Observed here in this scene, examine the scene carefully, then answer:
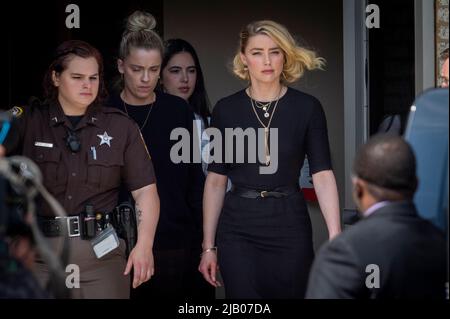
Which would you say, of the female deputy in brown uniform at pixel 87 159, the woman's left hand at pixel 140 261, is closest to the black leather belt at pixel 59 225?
the female deputy in brown uniform at pixel 87 159

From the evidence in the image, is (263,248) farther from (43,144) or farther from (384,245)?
(384,245)

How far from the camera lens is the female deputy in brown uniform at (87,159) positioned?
190 inches

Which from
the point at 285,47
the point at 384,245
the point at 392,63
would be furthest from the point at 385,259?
the point at 392,63

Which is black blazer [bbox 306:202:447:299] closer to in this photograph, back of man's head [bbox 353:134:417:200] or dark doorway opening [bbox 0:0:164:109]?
back of man's head [bbox 353:134:417:200]

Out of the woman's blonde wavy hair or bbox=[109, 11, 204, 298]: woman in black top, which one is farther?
bbox=[109, 11, 204, 298]: woman in black top

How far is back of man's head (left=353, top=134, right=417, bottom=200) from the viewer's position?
3.46 metres

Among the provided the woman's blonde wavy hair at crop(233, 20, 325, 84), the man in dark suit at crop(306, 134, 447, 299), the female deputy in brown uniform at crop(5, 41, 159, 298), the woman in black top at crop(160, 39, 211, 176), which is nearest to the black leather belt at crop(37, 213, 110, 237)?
the female deputy in brown uniform at crop(5, 41, 159, 298)

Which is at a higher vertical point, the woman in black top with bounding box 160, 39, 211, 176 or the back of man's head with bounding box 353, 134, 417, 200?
the woman in black top with bounding box 160, 39, 211, 176

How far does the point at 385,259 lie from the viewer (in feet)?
11.1

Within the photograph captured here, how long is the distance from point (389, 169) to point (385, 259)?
29 centimetres

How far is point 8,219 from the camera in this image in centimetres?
313

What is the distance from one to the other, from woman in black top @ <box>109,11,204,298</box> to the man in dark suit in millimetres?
2349

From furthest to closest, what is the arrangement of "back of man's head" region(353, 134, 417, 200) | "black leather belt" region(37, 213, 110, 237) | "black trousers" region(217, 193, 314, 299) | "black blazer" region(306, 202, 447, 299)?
"black trousers" region(217, 193, 314, 299)
"black leather belt" region(37, 213, 110, 237)
"back of man's head" region(353, 134, 417, 200)
"black blazer" region(306, 202, 447, 299)

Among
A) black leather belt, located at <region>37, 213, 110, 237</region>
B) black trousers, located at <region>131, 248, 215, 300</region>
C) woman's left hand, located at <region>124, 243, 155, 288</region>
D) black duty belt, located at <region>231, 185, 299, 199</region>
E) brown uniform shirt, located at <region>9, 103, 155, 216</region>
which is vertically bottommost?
black trousers, located at <region>131, 248, 215, 300</region>
